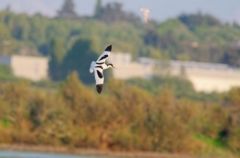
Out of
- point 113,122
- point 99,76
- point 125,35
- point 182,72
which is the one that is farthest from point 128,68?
point 99,76

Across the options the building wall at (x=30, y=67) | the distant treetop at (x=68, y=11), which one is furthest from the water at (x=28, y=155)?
the distant treetop at (x=68, y=11)

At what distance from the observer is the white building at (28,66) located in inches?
2942

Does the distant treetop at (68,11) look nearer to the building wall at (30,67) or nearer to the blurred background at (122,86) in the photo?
the blurred background at (122,86)

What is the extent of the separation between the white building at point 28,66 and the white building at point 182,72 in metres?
4.05

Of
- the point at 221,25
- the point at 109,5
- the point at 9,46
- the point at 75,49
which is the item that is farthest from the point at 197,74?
the point at 109,5

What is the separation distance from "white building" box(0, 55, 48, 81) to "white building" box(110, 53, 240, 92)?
405 cm

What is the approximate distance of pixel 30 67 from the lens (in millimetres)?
77500

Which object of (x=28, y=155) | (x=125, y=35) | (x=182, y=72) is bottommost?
(x=28, y=155)

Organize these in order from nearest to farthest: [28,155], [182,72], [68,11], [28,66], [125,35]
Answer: [28,155] → [28,66] → [182,72] → [125,35] → [68,11]

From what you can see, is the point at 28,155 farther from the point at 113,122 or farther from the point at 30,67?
the point at 30,67

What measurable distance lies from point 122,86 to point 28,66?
89.7ft

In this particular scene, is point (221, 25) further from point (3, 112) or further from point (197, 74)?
point (3, 112)

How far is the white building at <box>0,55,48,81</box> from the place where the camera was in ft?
245

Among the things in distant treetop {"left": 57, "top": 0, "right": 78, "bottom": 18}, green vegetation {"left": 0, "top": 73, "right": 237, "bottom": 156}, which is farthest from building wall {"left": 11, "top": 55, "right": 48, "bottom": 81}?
distant treetop {"left": 57, "top": 0, "right": 78, "bottom": 18}
